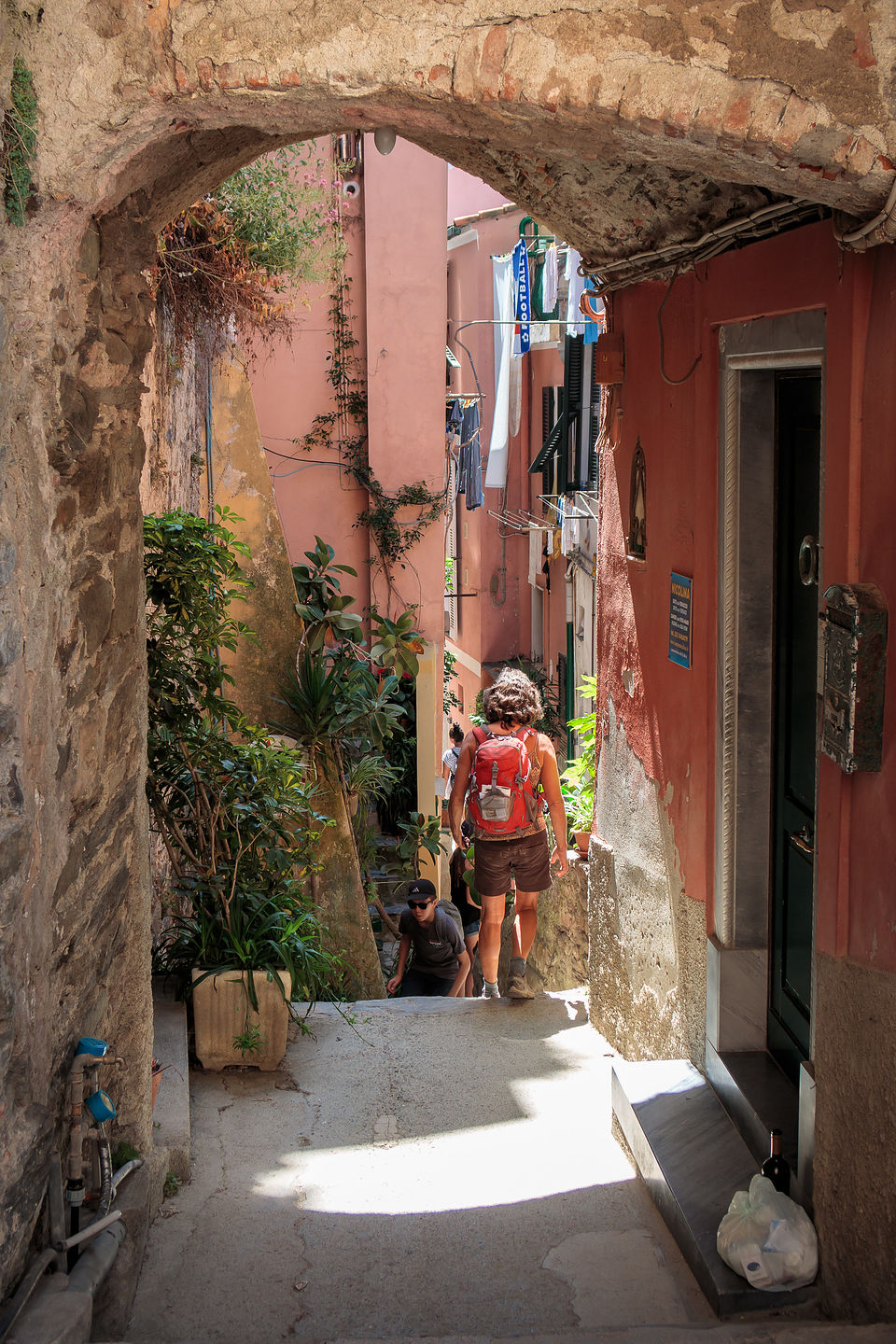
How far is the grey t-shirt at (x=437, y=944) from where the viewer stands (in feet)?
21.7

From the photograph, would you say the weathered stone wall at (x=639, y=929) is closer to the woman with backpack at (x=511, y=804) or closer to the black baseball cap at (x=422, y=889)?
the woman with backpack at (x=511, y=804)

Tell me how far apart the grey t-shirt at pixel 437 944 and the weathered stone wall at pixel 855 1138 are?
143 inches

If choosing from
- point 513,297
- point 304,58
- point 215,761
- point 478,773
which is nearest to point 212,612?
point 215,761

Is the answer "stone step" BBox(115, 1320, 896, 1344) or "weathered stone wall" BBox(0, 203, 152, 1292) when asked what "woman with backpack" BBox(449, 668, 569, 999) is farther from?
"stone step" BBox(115, 1320, 896, 1344)

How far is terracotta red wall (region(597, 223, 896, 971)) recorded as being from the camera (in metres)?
2.74

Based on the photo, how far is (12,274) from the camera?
2.44 m

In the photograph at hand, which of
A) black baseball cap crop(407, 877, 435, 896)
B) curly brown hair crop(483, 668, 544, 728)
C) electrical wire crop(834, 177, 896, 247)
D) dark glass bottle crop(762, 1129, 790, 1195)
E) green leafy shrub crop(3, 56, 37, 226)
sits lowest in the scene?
black baseball cap crop(407, 877, 435, 896)

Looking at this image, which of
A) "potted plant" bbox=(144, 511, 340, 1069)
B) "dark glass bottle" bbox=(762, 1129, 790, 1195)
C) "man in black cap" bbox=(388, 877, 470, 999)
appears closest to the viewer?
"dark glass bottle" bbox=(762, 1129, 790, 1195)

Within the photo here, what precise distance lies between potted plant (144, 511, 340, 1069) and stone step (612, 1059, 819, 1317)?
1.39 metres

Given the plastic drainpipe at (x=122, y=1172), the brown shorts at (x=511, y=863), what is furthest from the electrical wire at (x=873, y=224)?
the brown shorts at (x=511, y=863)

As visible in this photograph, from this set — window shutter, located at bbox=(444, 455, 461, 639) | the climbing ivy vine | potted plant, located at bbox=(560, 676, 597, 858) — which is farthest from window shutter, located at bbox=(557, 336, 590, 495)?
window shutter, located at bbox=(444, 455, 461, 639)

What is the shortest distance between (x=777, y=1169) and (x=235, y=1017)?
2.19 metres

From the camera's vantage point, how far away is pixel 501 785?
5.63 m

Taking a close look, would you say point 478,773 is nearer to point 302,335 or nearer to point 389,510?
point 389,510
